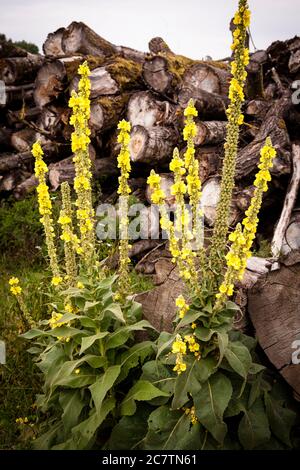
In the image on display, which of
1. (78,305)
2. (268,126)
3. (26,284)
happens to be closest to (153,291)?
(78,305)

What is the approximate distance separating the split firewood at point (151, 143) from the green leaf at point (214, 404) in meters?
4.10

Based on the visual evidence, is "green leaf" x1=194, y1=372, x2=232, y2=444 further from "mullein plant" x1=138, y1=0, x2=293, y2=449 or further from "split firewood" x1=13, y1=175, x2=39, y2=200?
"split firewood" x1=13, y1=175, x2=39, y2=200

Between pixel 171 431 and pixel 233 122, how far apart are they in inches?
75.4

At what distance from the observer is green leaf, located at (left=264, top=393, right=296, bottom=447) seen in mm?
2848

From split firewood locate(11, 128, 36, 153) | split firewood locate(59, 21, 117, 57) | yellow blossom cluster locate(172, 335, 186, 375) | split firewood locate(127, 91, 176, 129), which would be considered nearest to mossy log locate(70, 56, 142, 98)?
split firewood locate(127, 91, 176, 129)

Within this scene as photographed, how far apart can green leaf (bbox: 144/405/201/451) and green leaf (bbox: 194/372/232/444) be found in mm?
168

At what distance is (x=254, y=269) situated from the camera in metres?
3.82

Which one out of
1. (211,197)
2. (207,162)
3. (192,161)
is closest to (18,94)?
(207,162)

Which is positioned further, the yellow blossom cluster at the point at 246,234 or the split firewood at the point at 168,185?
the split firewood at the point at 168,185

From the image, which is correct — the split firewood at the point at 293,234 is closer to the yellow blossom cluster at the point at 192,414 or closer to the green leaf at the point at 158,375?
the green leaf at the point at 158,375

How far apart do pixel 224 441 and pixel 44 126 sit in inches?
256

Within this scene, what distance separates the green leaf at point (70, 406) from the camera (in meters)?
2.82

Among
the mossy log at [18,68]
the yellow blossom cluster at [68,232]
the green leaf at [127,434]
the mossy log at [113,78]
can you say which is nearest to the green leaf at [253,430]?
the green leaf at [127,434]
